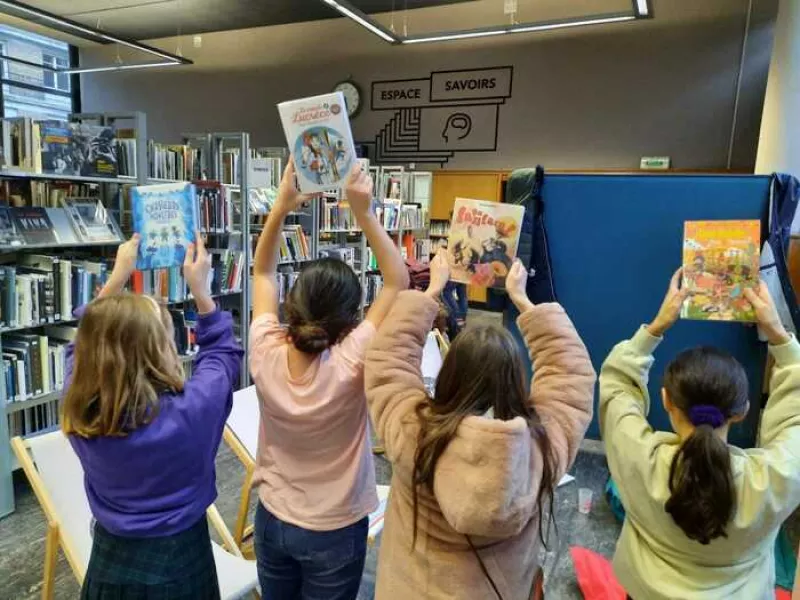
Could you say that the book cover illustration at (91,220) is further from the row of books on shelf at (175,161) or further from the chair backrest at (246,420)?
the chair backrest at (246,420)

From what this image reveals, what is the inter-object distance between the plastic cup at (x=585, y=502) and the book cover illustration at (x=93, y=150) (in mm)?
3149

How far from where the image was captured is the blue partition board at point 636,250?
2822 millimetres

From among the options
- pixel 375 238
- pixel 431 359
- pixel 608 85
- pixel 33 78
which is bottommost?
pixel 431 359

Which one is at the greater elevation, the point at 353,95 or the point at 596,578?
the point at 353,95

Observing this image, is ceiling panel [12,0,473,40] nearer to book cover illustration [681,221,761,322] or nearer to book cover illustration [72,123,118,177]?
book cover illustration [72,123,118,177]

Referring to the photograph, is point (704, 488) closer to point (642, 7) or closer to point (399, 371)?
point (399, 371)

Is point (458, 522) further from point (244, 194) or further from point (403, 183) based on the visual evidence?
point (403, 183)

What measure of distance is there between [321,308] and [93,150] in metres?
2.58

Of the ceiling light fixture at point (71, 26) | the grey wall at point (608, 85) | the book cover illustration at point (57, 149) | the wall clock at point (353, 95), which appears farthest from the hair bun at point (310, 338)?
the wall clock at point (353, 95)

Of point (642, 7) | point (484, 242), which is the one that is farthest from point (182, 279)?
point (642, 7)

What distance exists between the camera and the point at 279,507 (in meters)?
1.30

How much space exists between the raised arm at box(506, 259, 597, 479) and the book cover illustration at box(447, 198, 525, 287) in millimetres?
577

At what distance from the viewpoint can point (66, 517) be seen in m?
1.89

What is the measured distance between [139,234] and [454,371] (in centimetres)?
111
